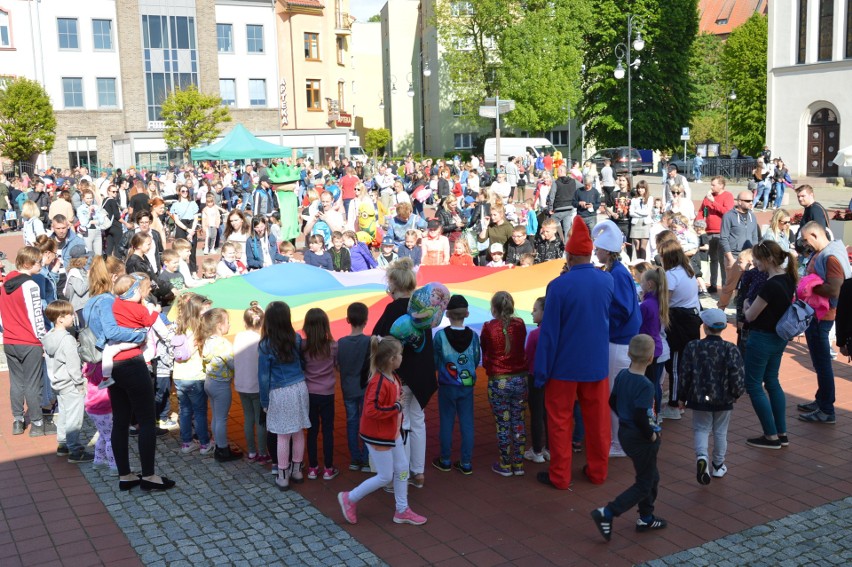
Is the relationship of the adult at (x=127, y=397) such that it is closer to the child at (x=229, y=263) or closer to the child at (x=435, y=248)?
the child at (x=229, y=263)

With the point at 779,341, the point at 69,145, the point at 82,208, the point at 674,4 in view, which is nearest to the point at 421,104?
the point at 674,4

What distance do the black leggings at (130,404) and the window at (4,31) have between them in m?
46.9

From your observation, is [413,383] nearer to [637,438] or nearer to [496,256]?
[637,438]

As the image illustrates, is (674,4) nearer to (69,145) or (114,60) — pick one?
(114,60)

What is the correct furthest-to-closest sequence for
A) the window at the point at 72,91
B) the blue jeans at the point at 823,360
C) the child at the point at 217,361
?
1. the window at the point at 72,91
2. the blue jeans at the point at 823,360
3. the child at the point at 217,361

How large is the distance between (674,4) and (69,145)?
115ft

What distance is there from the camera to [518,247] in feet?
39.4

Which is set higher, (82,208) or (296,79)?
(296,79)

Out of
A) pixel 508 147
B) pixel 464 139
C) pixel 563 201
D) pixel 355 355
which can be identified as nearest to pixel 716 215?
pixel 563 201

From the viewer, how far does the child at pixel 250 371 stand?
24.6 ft

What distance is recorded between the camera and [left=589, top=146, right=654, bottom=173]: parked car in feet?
147

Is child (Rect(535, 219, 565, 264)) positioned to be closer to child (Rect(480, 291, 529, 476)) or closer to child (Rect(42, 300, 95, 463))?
child (Rect(480, 291, 529, 476))

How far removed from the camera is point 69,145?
49688 mm

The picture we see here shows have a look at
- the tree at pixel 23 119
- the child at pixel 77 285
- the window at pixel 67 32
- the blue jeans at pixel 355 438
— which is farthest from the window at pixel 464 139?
the blue jeans at pixel 355 438
